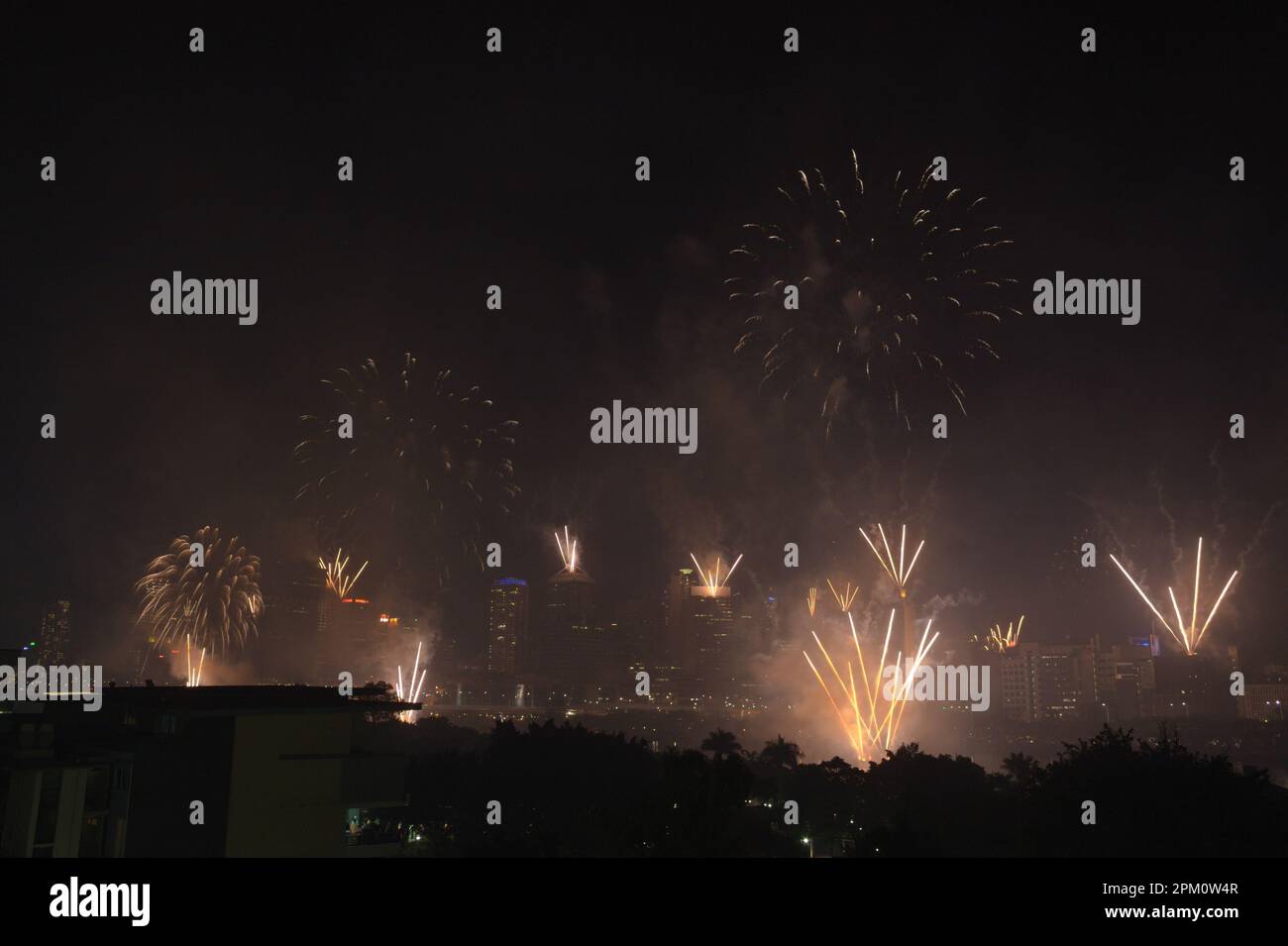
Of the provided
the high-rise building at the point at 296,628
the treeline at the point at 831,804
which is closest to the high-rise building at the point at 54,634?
the high-rise building at the point at 296,628

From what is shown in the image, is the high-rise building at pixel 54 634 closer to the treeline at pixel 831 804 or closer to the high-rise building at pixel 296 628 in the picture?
the high-rise building at pixel 296 628

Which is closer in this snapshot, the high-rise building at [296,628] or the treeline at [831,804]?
the treeline at [831,804]

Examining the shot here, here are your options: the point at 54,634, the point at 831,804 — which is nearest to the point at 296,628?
the point at 54,634

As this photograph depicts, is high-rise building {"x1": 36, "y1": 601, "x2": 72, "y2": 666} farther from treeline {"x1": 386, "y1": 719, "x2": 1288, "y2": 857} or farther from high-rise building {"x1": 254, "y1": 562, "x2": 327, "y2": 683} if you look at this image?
treeline {"x1": 386, "y1": 719, "x2": 1288, "y2": 857}
